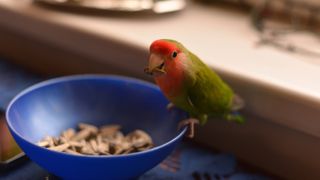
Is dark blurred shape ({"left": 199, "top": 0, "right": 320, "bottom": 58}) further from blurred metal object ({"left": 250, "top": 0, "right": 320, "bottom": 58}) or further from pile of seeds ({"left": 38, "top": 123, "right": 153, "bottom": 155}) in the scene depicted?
pile of seeds ({"left": 38, "top": 123, "right": 153, "bottom": 155})

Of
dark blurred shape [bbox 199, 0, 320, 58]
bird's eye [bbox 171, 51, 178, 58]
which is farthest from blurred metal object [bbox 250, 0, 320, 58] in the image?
bird's eye [bbox 171, 51, 178, 58]

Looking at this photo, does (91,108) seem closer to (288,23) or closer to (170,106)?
(170,106)

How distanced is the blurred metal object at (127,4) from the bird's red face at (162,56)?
0.33 metres

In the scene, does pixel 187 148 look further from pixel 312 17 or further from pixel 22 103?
pixel 312 17

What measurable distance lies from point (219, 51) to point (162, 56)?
0.21 metres

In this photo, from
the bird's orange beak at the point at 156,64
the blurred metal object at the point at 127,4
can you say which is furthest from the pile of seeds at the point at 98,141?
the blurred metal object at the point at 127,4

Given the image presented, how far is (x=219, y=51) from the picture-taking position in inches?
29.5

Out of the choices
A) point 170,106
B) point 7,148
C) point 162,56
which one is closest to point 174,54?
point 162,56

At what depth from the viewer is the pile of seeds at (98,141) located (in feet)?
2.07

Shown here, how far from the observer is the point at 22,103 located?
0.64 metres

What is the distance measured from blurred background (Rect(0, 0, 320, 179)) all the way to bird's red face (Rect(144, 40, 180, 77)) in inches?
5.5

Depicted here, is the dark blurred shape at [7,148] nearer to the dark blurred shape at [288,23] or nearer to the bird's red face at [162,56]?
the bird's red face at [162,56]

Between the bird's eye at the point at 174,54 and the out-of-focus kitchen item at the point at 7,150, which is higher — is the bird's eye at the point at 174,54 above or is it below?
above

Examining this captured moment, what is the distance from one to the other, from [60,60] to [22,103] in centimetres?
28
